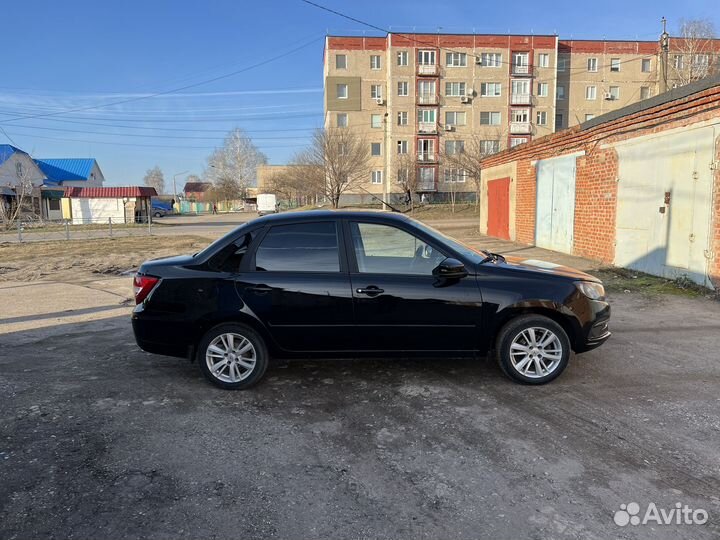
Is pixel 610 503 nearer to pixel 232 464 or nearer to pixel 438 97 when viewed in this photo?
pixel 232 464

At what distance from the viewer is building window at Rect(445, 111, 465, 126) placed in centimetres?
5819

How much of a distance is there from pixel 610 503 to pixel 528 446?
28.5 inches

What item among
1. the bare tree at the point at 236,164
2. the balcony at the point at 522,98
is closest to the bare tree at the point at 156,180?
the bare tree at the point at 236,164

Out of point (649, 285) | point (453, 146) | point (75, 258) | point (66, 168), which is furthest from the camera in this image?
point (66, 168)

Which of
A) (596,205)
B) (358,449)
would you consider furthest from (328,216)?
(596,205)

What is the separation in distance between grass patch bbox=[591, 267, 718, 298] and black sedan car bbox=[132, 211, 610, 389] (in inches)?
203

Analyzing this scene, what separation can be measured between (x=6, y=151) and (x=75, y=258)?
41913mm

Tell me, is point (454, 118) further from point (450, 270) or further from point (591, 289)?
point (450, 270)

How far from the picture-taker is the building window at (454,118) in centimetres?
5819

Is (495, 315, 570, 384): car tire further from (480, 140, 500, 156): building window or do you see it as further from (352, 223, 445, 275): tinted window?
(480, 140, 500, 156): building window

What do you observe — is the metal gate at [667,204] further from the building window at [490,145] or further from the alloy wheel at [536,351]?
the building window at [490,145]

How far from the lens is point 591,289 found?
15.6ft

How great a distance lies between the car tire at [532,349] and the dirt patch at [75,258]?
11019 mm

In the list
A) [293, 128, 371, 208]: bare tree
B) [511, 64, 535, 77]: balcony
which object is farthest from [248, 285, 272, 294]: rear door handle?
[511, 64, 535, 77]: balcony
